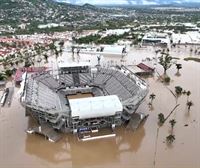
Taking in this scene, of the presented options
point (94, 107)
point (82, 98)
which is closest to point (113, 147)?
point (94, 107)

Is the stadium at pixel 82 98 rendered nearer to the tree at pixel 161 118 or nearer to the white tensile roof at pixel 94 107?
the white tensile roof at pixel 94 107

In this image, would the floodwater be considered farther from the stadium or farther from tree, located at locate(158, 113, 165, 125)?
the stadium

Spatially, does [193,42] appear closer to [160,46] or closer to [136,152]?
[160,46]

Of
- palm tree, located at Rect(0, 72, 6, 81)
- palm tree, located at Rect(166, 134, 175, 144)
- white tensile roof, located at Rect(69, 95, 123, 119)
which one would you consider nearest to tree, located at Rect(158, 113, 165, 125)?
palm tree, located at Rect(166, 134, 175, 144)

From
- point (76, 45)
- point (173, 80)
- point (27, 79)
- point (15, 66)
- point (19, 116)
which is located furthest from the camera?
point (76, 45)

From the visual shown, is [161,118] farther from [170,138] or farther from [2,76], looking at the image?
[2,76]

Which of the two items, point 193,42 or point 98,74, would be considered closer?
point 98,74

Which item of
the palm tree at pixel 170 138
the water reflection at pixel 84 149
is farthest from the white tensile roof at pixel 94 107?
the palm tree at pixel 170 138

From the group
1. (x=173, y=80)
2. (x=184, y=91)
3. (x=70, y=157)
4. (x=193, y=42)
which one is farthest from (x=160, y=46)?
(x=70, y=157)
